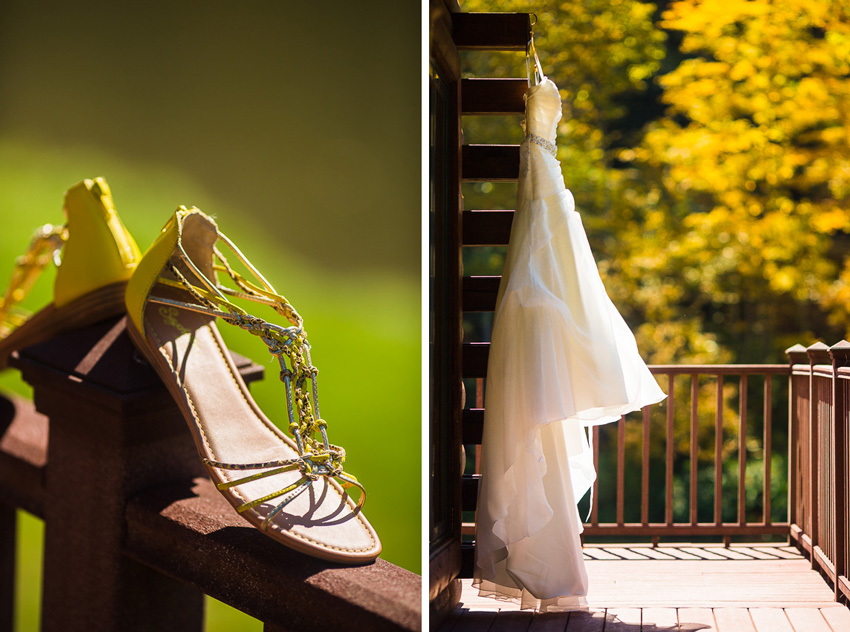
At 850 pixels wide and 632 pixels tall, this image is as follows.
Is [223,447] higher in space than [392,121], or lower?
lower

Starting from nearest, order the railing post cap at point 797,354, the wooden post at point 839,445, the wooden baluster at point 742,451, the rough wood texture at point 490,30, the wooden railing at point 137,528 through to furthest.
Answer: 1. the wooden railing at point 137,528
2. the rough wood texture at point 490,30
3. the wooden post at point 839,445
4. the railing post cap at point 797,354
5. the wooden baluster at point 742,451

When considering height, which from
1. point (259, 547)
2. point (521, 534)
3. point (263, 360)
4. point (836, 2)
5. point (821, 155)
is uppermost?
point (836, 2)

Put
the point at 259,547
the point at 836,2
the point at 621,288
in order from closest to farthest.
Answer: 1. the point at 259,547
2. the point at 836,2
3. the point at 621,288

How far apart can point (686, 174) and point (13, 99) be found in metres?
3.74

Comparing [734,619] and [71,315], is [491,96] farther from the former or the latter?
[734,619]

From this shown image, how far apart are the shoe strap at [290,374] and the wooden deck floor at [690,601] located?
3.59ft

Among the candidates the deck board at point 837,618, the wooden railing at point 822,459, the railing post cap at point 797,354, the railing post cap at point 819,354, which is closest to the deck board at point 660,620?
the deck board at point 837,618

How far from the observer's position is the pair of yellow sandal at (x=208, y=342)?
2.20 ft

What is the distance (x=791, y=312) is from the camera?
4.10m

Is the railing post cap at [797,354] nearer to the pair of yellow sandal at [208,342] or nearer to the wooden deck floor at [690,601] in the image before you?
the wooden deck floor at [690,601]

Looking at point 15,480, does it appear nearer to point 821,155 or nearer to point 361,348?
point 361,348

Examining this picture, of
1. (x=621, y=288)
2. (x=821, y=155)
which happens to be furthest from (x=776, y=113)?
(x=621, y=288)

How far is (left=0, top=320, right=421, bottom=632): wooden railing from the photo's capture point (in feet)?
1.98

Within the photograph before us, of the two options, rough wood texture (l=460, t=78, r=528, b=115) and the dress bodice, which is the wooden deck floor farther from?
rough wood texture (l=460, t=78, r=528, b=115)
